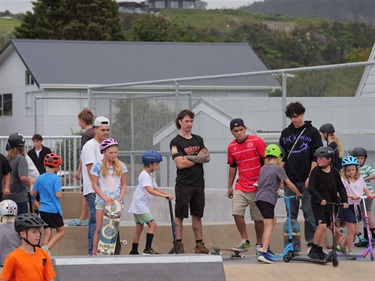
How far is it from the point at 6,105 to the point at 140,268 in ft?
130

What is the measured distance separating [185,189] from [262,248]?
1.35m

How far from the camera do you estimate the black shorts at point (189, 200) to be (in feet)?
41.3

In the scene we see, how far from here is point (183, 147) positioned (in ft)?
41.4

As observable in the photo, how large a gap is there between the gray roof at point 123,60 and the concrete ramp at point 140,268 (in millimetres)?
33634

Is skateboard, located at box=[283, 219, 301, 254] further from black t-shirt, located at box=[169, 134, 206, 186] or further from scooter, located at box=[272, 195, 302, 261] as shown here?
black t-shirt, located at box=[169, 134, 206, 186]

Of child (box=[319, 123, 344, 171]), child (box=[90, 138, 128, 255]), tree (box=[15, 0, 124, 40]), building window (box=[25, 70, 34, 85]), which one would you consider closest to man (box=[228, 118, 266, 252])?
child (box=[319, 123, 344, 171])

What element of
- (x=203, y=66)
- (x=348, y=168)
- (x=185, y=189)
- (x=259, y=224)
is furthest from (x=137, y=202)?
(x=203, y=66)

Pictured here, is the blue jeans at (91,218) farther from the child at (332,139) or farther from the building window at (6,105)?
the building window at (6,105)

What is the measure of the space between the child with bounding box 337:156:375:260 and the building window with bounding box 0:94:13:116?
119ft

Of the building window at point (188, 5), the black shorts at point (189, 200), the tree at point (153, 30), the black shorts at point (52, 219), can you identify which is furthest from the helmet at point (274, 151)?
the building window at point (188, 5)

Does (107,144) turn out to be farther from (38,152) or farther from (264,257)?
(38,152)

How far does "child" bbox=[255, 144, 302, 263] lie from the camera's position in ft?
39.3

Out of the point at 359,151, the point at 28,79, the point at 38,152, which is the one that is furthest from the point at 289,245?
the point at 28,79

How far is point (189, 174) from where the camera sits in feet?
41.4
